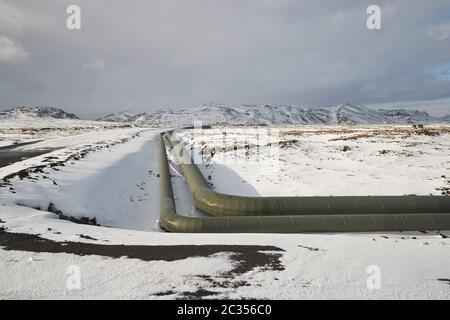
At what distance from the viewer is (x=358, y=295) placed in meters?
6.19

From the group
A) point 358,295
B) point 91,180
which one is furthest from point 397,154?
point 91,180

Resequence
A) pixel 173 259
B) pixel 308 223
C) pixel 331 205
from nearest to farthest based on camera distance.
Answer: pixel 173 259
pixel 308 223
pixel 331 205

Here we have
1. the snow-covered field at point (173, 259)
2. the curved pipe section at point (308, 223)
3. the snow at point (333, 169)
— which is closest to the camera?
the snow-covered field at point (173, 259)

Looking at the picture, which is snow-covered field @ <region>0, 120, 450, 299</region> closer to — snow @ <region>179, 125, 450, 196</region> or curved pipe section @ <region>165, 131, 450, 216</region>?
curved pipe section @ <region>165, 131, 450, 216</region>

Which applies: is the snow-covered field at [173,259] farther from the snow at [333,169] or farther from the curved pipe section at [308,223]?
the snow at [333,169]

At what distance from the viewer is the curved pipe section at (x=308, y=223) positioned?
12.3 metres

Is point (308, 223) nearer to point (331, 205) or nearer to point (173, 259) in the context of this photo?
point (331, 205)

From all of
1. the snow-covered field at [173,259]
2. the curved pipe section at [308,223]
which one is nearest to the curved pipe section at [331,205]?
the curved pipe section at [308,223]

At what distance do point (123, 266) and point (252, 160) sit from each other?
2075 cm

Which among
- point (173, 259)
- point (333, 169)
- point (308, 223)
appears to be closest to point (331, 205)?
point (308, 223)

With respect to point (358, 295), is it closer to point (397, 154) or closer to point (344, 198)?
point (344, 198)

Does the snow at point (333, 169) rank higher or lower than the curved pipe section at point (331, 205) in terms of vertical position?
higher

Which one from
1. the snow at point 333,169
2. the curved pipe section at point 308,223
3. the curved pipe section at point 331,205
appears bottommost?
the curved pipe section at point 308,223

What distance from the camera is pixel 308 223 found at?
12570 millimetres
